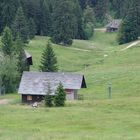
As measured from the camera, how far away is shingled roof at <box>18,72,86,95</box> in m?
77.1

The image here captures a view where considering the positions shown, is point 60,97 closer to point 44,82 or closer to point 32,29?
point 44,82

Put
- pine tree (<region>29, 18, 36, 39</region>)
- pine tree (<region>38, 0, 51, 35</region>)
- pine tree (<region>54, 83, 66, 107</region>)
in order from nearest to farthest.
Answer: pine tree (<region>54, 83, 66, 107</region>)
pine tree (<region>29, 18, 36, 39</region>)
pine tree (<region>38, 0, 51, 35</region>)

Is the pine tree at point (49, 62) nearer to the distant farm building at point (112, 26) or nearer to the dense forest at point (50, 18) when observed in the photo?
the dense forest at point (50, 18)

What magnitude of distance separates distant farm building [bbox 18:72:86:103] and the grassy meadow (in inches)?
80.5

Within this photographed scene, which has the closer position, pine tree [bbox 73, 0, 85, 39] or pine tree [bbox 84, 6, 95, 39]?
pine tree [bbox 73, 0, 85, 39]

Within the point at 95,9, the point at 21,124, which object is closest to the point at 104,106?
the point at 21,124

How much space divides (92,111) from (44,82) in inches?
699

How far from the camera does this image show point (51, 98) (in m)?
68.2

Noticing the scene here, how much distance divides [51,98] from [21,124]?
596 inches

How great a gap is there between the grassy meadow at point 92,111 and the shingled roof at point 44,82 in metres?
2.43

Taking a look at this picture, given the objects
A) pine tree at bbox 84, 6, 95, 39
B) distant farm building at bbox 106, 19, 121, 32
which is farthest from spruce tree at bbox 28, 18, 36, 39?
distant farm building at bbox 106, 19, 121, 32

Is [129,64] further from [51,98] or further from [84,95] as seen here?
[51,98]

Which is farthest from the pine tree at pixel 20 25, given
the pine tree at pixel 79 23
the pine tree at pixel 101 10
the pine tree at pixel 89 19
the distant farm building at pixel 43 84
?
the pine tree at pixel 101 10

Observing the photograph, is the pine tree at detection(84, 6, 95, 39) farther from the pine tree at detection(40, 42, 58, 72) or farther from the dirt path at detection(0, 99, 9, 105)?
the dirt path at detection(0, 99, 9, 105)
